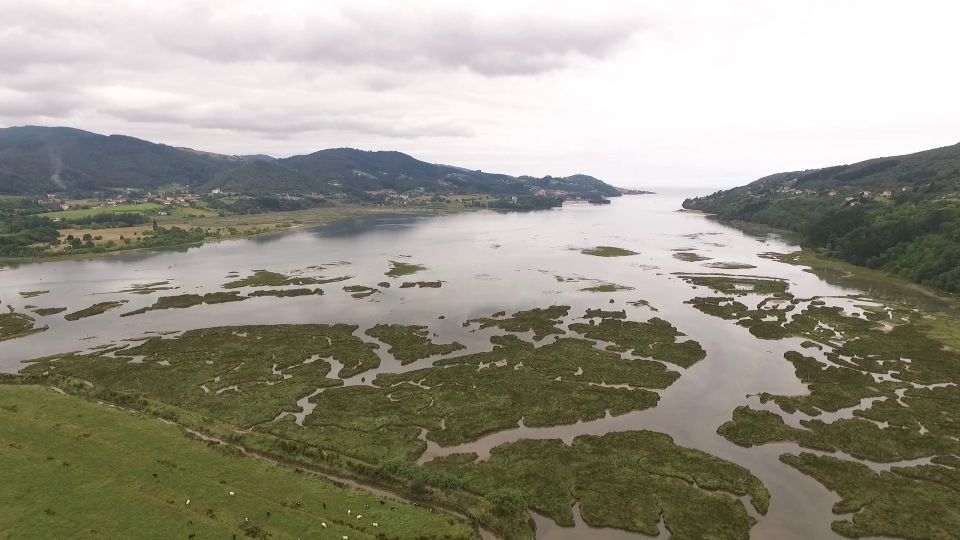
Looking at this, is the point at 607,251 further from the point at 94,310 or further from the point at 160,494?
the point at 160,494

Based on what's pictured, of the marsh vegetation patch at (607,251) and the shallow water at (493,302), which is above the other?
the marsh vegetation patch at (607,251)

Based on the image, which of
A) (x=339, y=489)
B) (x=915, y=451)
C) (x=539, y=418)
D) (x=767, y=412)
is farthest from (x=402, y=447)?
(x=915, y=451)

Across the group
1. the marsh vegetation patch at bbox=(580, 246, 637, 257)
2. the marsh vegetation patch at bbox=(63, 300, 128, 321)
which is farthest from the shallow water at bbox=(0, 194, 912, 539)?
the marsh vegetation patch at bbox=(580, 246, 637, 257)

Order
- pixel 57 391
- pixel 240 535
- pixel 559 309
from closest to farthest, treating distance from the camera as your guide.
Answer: pixel 240 535 → pixel 57 391 → pixel 559 309

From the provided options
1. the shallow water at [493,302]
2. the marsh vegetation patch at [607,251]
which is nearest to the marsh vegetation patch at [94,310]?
the shallow water at [493,302]

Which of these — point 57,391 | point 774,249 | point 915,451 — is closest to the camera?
point 915,451

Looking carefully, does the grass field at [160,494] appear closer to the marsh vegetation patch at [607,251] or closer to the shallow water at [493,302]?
the shallow water at [493,302]

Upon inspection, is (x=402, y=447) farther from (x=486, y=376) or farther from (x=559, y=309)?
(x=559, y=309)
